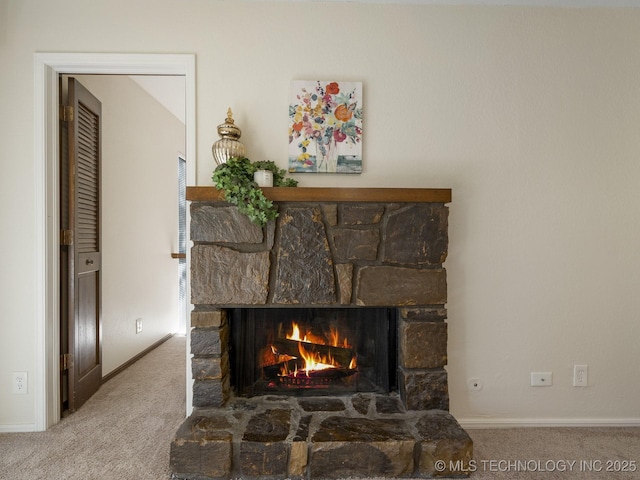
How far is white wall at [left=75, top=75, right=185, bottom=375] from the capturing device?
2805mm

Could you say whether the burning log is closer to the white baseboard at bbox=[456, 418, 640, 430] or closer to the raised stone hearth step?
the raised stone hearth step

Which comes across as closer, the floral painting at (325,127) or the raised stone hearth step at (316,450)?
the raised stone hearth step at (316,450)

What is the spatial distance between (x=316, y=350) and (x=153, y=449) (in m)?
0.97

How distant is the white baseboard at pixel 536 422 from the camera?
2.10 m

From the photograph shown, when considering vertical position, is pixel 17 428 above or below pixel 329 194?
below

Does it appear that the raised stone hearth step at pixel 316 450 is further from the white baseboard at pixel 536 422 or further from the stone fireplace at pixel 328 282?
the white baseboard at pixel 536 422

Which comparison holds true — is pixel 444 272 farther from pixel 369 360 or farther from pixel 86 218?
pixel 86 218

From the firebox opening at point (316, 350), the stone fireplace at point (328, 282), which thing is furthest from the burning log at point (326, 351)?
the stone fireplace at point (328, 282)

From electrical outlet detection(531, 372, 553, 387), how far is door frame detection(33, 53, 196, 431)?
200 centimetres

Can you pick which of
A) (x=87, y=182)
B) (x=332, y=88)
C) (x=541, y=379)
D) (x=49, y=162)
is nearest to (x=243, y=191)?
(x=332, y=88)

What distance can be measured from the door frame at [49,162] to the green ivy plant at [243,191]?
37 centimetres

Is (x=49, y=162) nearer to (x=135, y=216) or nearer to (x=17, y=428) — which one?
(x=135, y=216)

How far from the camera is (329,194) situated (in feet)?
5.95

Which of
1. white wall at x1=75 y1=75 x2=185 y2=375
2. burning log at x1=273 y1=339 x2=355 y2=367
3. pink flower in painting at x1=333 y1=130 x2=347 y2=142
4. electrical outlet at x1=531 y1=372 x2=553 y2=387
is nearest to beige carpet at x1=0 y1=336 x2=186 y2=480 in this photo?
white wall at x1=75 y1=75 x2=185 y2=375
